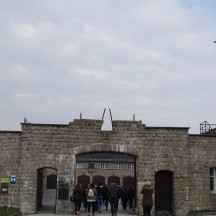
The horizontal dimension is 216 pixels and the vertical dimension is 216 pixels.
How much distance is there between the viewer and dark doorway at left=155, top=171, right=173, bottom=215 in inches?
872

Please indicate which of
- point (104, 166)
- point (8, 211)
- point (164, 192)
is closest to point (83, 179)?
point (104, 166)

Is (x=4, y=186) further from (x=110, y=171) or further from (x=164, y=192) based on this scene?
(x=110, y=171)

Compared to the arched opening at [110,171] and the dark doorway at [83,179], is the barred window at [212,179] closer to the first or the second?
the arched opening at [110,171]

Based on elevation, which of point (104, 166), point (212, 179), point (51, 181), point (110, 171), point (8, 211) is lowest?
point (8, 211)

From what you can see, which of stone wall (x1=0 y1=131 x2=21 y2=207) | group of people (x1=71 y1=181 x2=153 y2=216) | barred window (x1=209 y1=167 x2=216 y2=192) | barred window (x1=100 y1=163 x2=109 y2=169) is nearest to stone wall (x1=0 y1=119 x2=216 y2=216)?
stone wall (x1=0 y1=131 x2=21 y2=207)

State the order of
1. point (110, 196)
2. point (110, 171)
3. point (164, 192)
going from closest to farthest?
point (110, 196), point (164, 192), point (110, 171)

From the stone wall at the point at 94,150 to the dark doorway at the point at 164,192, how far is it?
1.56 ft

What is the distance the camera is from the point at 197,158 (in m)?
22.7

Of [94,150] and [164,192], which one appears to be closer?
[94,150]

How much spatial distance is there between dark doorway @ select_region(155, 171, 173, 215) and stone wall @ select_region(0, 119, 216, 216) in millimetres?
477

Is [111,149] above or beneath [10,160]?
above

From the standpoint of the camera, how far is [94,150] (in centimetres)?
2178

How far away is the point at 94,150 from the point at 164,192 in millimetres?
4471

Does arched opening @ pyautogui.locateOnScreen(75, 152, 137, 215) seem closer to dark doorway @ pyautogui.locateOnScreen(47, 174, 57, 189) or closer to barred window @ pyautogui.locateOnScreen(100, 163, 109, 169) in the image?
barred window @ pyautogui.locateOnScreen(100, 163, 109, 169)
